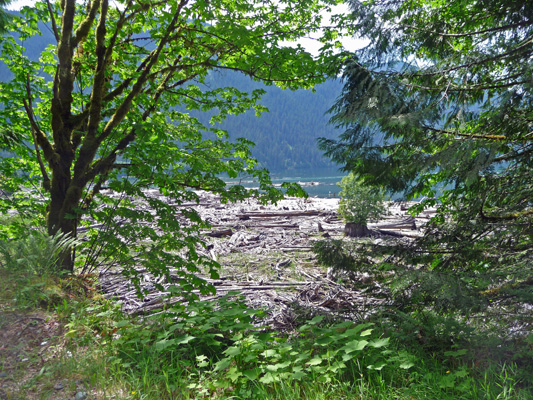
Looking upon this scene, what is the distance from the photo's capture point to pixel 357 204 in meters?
13.6

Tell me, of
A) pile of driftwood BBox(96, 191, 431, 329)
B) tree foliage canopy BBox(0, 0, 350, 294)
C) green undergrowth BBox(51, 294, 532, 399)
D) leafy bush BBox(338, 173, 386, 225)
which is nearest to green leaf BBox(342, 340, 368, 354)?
green undergrowth BBox(51, 294, 532, 399)

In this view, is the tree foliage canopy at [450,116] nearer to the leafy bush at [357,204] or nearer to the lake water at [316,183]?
the lake water at [316,183]

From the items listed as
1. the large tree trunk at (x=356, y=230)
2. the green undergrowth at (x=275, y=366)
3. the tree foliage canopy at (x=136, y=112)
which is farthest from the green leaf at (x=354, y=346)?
the large tree trunk at (x=356, y=230)

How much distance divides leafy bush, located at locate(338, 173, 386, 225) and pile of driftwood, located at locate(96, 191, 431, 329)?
682mm

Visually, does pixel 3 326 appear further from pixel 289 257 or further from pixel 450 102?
pixel 289 257

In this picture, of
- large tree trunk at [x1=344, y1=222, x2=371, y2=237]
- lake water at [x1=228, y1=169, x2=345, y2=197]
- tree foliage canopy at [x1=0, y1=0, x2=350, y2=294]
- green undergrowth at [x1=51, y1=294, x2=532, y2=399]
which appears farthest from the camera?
lake water at [x1=228, y1=169, x2=345, y2=197]

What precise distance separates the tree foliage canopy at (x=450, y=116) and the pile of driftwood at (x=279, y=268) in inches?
42.2

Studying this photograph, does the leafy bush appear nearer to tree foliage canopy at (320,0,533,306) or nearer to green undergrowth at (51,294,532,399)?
tree foliage canopy at (320,0,533,306)

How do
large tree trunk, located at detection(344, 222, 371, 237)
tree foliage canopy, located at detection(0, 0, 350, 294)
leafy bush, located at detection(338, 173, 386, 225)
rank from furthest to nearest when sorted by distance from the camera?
large tree trunk, located at detection(344, 222, 371, 237)
leafy bush, located at detection(338, 173, 386, 225)
tree foliage canopy, located at detection(0, 0, 350, 294)

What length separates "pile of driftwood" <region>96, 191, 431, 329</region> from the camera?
6289mm

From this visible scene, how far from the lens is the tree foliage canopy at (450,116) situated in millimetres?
3855

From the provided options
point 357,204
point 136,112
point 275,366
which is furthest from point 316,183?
point 275,366

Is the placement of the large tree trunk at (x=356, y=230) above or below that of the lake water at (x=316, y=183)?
below

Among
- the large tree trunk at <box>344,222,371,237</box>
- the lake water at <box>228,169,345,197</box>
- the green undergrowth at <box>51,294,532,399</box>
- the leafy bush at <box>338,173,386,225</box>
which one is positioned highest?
the lake water at <box>228,169,345,197</box>
